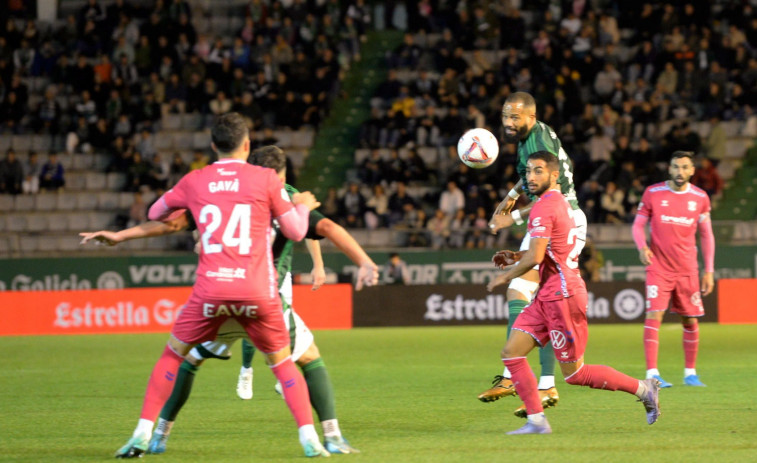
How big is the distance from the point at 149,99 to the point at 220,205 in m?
20.8

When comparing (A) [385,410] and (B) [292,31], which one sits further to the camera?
(B) [292,31]

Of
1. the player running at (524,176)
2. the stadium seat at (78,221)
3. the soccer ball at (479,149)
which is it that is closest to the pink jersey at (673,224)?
the player running at (524,176)

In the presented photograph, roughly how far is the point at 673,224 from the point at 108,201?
16.2 metres

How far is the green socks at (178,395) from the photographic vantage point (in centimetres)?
692

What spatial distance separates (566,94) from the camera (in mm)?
24781

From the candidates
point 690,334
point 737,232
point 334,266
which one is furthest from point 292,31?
point 690,334

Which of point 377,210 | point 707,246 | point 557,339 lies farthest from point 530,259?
point 377,210

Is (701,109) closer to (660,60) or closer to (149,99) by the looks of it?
(660,60)

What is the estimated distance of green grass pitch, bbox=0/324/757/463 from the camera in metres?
6.98

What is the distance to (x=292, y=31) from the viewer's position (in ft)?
89.6

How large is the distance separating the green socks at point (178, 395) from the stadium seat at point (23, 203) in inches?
729

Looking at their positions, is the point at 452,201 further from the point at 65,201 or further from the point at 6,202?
the point at 6,202

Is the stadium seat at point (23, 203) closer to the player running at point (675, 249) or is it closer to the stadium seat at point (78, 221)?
the stadium seat at point (78, 221)

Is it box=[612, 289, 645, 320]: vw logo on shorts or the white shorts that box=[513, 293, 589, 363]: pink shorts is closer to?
the white shorts
